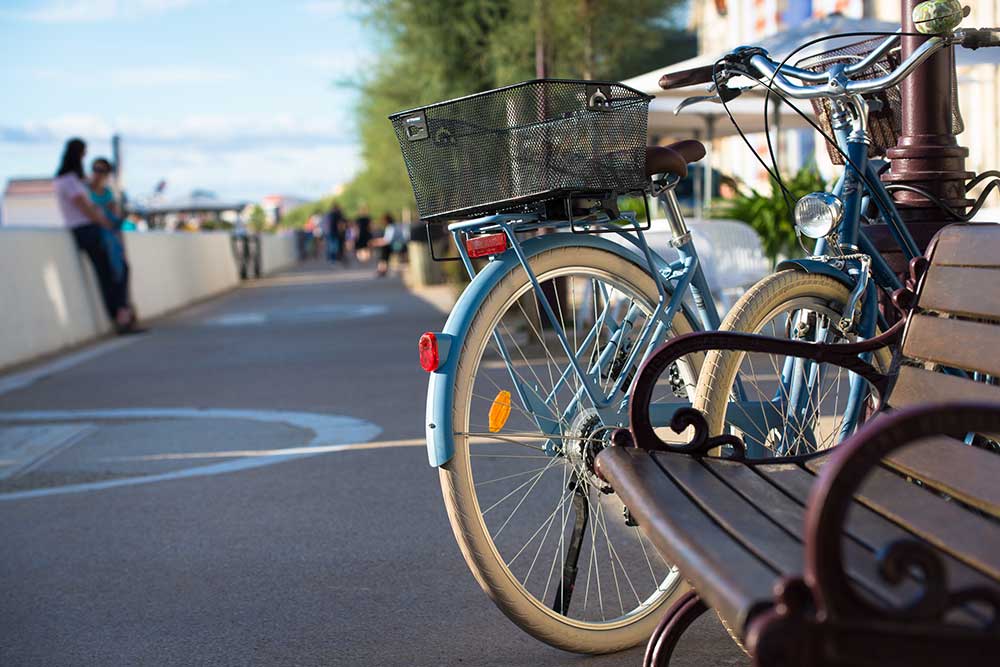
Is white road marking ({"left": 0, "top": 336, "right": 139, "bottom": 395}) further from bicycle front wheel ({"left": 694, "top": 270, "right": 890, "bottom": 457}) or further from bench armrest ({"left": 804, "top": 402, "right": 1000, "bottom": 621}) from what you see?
bench armrest ({"left": 804, "top": 402, "right": 1000, "bottom": 621})

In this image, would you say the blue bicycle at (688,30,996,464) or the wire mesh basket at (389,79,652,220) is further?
the blue bicycle at (688,30,996,464)

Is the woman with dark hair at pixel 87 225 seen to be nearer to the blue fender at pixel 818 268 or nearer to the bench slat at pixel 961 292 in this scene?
the blue fender at pixel 818 268

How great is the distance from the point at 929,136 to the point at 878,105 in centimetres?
22

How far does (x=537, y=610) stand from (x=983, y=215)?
12.4ft

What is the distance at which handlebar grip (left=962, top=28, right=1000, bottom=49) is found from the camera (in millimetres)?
3352

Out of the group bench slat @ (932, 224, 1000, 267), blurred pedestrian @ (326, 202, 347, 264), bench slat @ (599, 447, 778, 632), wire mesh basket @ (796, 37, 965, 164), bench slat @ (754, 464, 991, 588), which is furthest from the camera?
blurred pedestrian @ (326, 202, 347, 264)

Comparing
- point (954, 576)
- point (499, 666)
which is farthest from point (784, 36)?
point (954, 576)

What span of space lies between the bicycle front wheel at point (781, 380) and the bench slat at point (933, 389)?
29cm

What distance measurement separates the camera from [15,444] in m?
6.87

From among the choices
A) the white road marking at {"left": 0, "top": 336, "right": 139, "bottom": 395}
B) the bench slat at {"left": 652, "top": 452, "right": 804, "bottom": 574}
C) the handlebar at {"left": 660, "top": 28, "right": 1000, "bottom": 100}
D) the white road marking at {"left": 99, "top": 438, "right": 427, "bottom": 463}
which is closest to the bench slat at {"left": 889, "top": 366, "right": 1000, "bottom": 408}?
the bench slat at {"left": 652, "top": 452, "right": 804, "bottom": 574}

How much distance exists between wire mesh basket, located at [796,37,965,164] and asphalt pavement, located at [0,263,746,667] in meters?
1.53

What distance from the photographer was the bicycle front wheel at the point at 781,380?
3.01 m

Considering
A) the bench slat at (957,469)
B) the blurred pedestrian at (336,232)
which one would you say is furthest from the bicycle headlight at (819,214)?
the blurred pedestrian at (336,232)

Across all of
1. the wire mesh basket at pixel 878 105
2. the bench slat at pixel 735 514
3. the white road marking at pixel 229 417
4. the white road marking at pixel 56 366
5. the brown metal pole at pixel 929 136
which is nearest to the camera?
the bench slat at pixel 735 514
